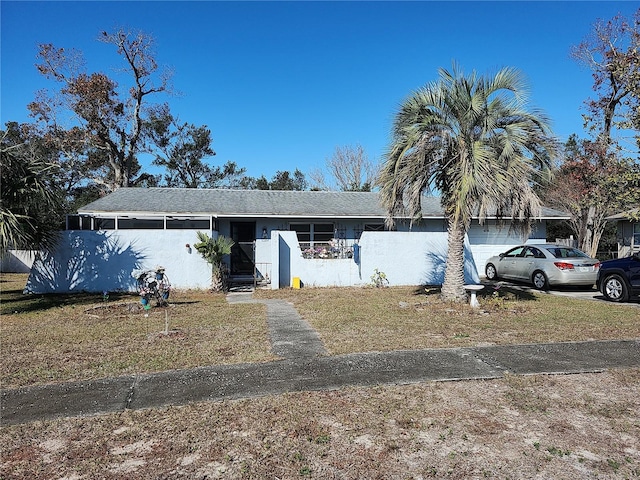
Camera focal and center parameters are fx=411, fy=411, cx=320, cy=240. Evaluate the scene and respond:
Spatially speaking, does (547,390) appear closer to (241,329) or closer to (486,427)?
(486,427)

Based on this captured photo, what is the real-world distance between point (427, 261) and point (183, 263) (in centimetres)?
835

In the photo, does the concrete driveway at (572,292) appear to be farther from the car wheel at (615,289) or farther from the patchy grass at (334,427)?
the patchy grass at (334,427)

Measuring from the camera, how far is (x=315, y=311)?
30.7 ft

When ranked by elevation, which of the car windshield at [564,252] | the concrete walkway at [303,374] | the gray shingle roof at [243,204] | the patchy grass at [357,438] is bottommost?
the patchy grass at [357,438]

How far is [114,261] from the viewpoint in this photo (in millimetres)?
13180

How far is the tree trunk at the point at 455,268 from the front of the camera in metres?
10.3

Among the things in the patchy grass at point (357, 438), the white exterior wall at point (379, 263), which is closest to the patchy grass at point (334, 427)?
the patchy grass at point (357, 438)

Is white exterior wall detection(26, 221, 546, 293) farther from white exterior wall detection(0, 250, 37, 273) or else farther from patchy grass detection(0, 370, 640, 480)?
white exterior wall detection(0, 250, 37, 273)

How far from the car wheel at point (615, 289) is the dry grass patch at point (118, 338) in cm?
901

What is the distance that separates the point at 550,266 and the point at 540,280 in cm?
60

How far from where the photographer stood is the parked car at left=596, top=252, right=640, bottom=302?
10234mm

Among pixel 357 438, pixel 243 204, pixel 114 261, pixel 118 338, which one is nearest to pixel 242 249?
pixel 243 204

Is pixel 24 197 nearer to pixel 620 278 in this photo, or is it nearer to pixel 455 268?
pixel 455 268

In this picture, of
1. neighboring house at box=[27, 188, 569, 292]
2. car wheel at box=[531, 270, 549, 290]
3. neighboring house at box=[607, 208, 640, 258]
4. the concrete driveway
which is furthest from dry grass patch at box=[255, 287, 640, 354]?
→ neighboring house at box=[607, 208, 640, 258]
